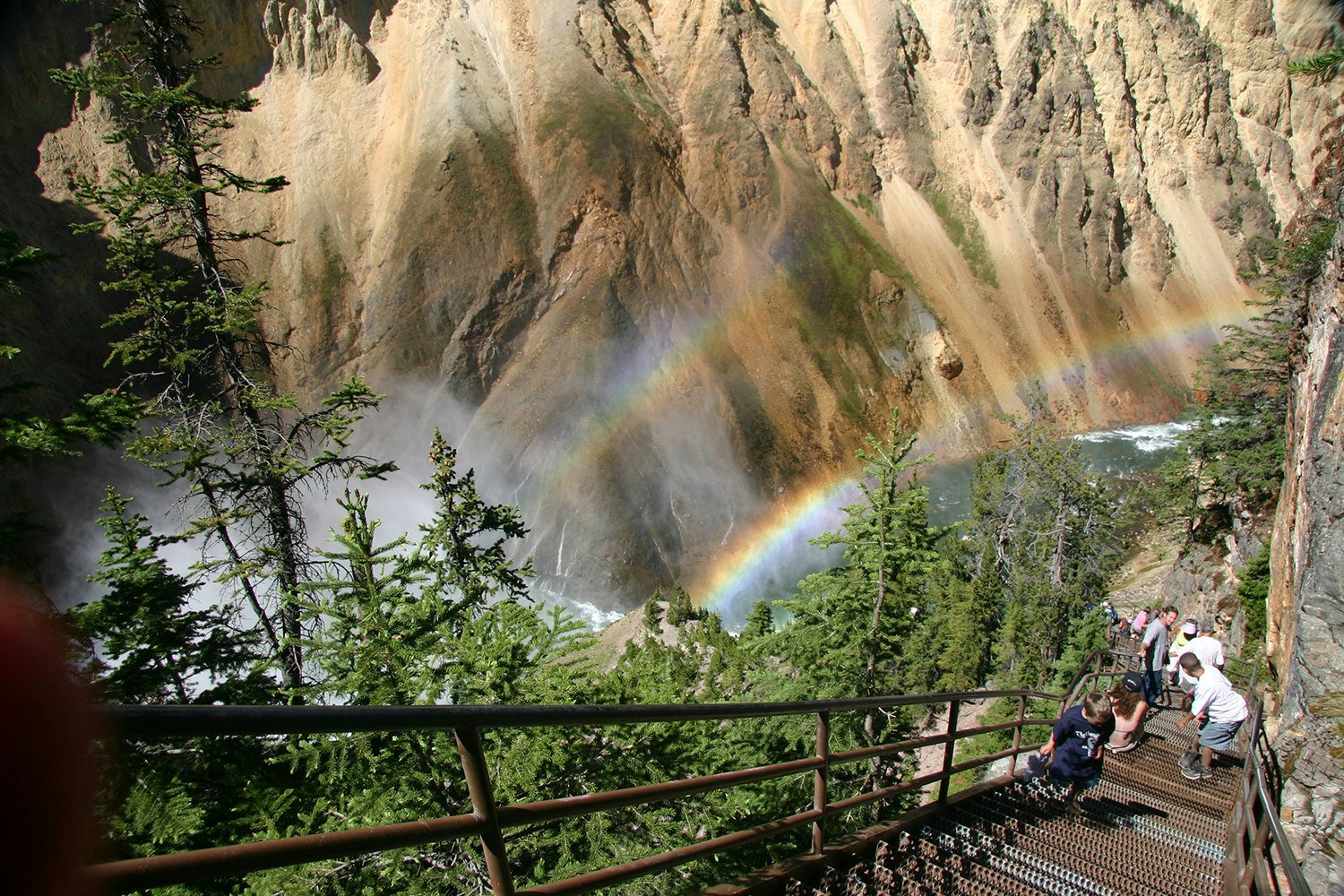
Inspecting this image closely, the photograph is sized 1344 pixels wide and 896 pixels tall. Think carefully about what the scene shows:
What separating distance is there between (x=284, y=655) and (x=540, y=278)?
35.3m

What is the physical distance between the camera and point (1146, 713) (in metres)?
7.41

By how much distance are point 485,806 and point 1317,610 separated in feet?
30.6

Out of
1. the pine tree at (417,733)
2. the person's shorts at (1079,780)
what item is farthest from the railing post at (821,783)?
the person's shorts at (1079,780)

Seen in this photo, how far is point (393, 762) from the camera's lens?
17.2ft

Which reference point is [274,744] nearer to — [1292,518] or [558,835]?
[558,835]

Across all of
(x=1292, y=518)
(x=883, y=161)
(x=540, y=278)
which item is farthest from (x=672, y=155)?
(x=1292, y=518)

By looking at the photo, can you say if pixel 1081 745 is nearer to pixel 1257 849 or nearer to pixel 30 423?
pixel 1257 849

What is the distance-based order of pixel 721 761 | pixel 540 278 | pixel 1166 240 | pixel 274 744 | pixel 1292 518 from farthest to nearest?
pixel 1166 240 < pixel 540 278 < pixel 1292 518 < pixel 721 761 < pixel 274 744

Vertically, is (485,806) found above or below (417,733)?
above

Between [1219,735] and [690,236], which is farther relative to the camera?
[690,236]

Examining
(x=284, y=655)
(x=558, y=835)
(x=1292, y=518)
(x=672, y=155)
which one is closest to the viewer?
(x=558, y=835)

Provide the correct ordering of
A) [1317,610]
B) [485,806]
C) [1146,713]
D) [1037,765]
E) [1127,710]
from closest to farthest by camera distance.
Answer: [485,806], [1037,765], [1127,710], [1146,713], [1317,610]

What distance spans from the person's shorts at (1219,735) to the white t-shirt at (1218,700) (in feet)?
0.15

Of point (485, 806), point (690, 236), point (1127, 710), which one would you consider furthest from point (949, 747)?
point (690, 236)
